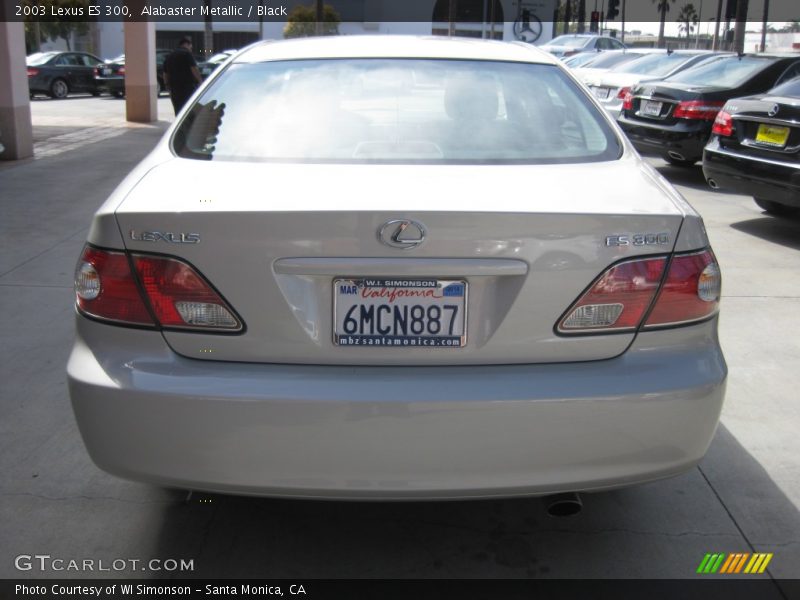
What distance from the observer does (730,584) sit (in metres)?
2.73

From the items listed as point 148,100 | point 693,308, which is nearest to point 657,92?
point 693,308

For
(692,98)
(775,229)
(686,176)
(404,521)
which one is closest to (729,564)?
(404,521)

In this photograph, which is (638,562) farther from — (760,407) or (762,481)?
(760,407)

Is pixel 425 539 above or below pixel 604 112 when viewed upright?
below

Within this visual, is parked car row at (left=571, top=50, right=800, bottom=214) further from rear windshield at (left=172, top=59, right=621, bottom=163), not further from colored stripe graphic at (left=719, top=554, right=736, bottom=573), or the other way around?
colored stripe graphic at (left=719, top=554, right=736, bottom=573)

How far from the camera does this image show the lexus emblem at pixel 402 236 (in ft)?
7.45

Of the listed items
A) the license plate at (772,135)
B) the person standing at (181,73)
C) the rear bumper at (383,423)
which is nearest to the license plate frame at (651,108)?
the license plate at (772,135)

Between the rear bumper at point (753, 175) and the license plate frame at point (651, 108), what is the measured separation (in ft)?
8.91

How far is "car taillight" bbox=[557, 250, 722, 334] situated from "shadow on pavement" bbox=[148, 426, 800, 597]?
84 cm

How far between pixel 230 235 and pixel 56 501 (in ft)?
4.72

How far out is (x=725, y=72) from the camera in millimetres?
10922

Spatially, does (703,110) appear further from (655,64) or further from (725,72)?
(655,64)

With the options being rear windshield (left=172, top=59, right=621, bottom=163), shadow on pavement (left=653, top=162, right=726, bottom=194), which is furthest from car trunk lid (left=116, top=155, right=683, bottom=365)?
shadow on pavement (left=653, top=162, right=726, bottom=194)

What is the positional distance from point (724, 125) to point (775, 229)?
106 centimetres
